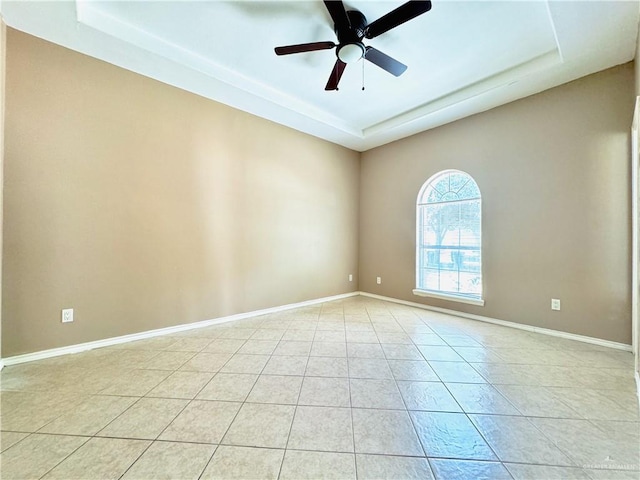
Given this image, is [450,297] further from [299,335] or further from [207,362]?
[207,362]

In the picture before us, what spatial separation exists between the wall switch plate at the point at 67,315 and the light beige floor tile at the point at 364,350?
8.86 feet

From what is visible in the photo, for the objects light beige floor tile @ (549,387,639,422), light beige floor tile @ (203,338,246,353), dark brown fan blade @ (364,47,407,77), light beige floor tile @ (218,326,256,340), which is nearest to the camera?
light beige floor tile @ (549,387,639,422)

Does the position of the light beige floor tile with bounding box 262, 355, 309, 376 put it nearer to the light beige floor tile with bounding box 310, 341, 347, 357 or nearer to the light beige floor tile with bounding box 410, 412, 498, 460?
the light beige floor tile with bounding box 310, 341, 347, 357

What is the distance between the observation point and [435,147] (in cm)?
400

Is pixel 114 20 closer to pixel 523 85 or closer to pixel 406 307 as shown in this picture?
pixel 523 85

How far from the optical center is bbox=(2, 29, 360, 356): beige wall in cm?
224

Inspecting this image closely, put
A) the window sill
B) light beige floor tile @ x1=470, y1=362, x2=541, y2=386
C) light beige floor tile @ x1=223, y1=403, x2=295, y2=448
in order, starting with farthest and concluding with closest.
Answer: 1. the window sill
2. light beige floor tile @ x1=470, y1=362, x2=541, y2=386
3. light beige floor tile @ x1=223, y1=403, x2=295, y2=448

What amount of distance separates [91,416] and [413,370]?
7.47 ft

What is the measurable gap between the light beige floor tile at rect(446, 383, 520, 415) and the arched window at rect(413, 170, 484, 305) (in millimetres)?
1956

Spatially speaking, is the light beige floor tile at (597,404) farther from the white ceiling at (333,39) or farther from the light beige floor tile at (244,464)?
the white ceiling at (333,39)

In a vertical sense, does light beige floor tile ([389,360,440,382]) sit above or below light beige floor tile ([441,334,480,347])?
below

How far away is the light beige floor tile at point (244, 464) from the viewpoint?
1.15 meters

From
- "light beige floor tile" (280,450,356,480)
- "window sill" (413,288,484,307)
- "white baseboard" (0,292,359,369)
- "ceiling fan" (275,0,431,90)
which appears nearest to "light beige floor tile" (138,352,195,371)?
"white baseboard" (0,292,359,369)

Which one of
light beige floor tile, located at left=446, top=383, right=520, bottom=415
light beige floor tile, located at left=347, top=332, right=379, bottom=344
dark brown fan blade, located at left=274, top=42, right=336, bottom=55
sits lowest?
light beige floor tile, located at left=347, top=332, right=379, bottom=344
